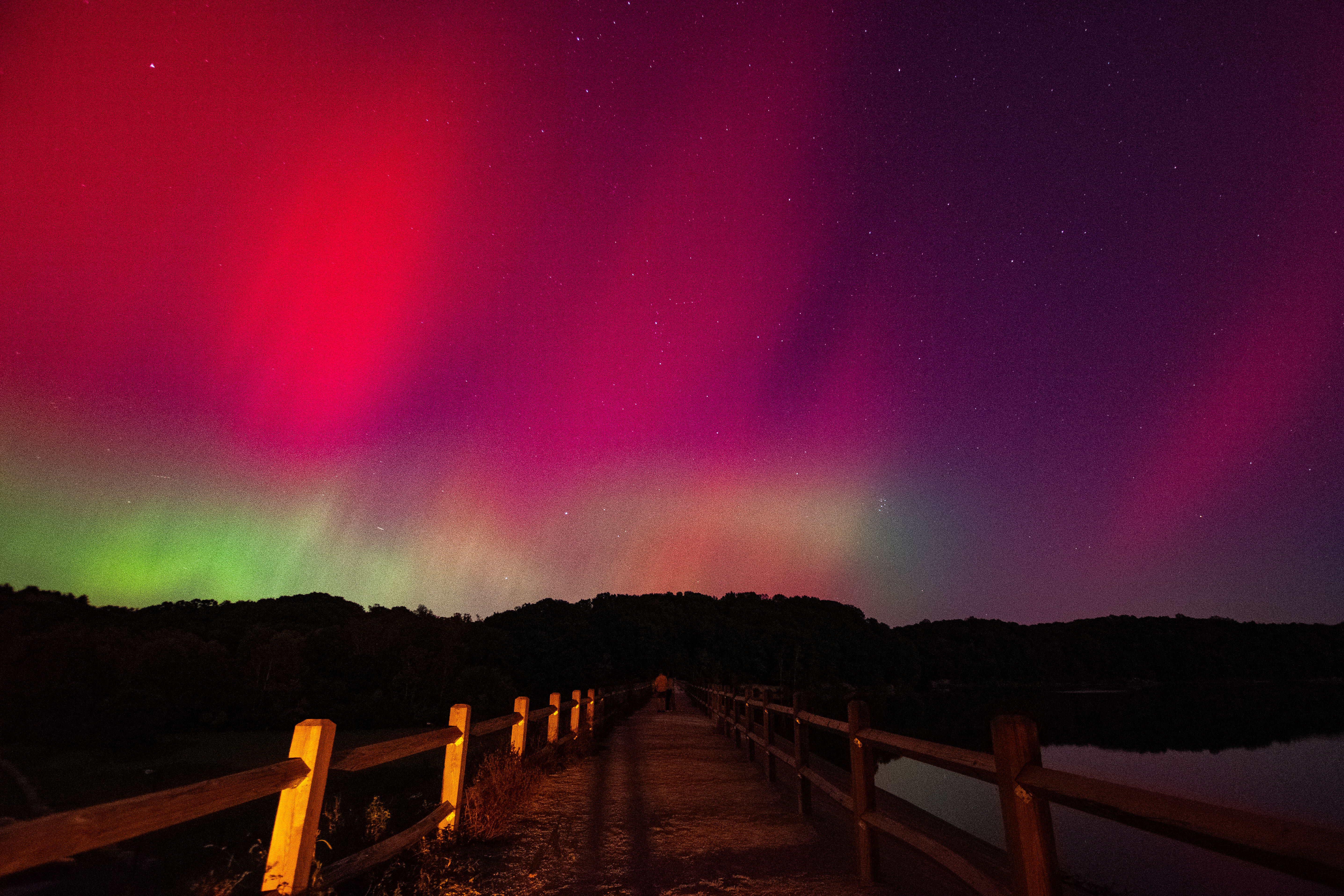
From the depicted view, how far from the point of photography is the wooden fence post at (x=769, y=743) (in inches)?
428

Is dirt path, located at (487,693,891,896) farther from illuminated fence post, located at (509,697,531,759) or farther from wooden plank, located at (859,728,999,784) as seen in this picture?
wooden plank, located at (859,728,999,784)

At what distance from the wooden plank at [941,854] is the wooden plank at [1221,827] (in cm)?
109

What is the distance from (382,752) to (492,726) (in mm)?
2848

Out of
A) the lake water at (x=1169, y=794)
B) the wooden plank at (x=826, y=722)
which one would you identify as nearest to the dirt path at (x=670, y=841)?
the wooden plank at (x=826, y=722)

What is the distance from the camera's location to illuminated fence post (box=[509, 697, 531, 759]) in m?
8.99

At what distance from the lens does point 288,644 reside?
88.3 meters

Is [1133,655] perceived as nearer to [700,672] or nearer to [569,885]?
[700,672]

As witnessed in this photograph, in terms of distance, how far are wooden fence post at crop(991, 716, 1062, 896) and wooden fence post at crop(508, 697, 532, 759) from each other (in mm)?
6516

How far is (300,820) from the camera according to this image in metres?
3.73

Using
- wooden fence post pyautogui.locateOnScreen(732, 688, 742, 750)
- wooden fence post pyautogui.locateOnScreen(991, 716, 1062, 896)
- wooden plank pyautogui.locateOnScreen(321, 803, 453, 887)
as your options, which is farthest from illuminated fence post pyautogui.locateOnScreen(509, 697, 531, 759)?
wooden fence post pyautogui.locateOnScreen(732, 688, 742, 750)

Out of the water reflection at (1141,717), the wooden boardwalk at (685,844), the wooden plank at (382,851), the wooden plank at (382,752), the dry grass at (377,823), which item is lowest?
the water reflection at (1141,717)

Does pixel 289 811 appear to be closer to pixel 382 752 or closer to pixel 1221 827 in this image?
pixel 382 752

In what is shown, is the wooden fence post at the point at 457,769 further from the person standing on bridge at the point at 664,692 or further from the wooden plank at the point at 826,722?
the person standing on bridge at the point at 664,692

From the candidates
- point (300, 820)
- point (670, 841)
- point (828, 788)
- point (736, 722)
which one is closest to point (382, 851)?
point (300, 820)
